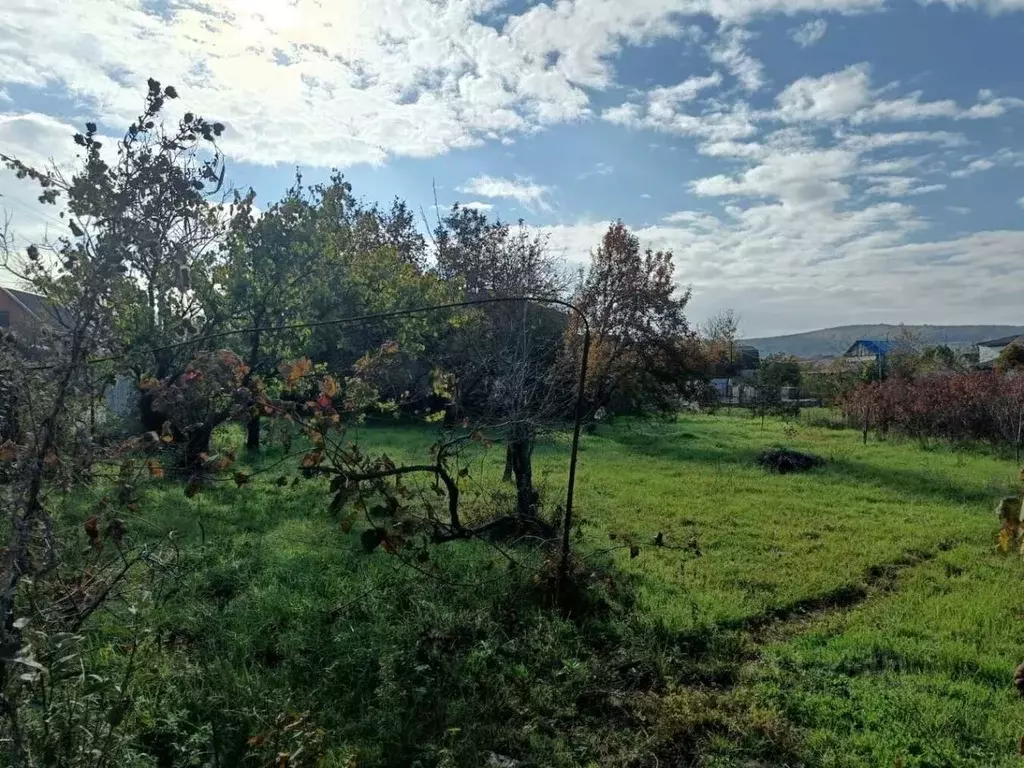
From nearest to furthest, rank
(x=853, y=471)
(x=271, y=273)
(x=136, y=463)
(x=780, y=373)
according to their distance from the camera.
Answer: (x=136, y=463), (x=271, y=273), (x=853, y=471), (x=780, y=373)

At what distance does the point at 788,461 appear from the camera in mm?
11781

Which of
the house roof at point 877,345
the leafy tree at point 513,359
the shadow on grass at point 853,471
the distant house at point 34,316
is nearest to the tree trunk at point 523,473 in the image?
the leafy tree at point 513,359

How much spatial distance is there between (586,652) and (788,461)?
896cm

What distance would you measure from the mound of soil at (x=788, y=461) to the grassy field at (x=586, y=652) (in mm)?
4445

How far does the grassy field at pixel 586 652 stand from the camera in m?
3.08

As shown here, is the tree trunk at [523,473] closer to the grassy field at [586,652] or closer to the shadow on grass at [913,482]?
the grassy field at [586,652]

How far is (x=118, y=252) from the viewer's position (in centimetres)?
219

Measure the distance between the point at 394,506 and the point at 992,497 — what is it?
32.1 ft

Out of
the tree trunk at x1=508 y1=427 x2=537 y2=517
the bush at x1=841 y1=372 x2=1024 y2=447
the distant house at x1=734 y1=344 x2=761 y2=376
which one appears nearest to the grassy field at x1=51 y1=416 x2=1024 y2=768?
the tree trunk at x1=508 y1=427 x2=537 y2=517

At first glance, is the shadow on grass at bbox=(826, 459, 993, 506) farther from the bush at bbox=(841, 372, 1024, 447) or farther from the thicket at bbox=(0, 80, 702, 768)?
the thicket at bbox=(0, 80, 702, 768)

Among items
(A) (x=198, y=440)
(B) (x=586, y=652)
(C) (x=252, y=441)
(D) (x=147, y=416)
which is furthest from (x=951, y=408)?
(D) (x=147, y=416)

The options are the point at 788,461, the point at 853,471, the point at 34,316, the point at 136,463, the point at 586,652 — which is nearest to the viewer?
the point at 136,463

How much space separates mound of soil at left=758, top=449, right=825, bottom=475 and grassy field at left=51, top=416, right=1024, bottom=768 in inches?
175

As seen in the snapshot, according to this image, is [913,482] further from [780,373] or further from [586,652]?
[780,373]
